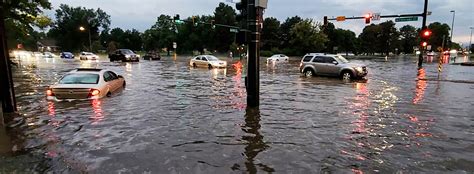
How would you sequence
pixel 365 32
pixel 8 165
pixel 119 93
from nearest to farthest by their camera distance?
pixel 8 165 → pixel 119 93 → pixel 365 32

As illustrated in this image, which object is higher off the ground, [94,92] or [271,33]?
[271,33]

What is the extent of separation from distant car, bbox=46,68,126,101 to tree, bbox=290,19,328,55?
7435cm

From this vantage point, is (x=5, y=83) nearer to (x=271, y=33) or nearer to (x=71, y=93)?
(x=71, y=93)

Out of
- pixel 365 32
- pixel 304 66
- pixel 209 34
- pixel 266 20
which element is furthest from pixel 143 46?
pixel 304 66

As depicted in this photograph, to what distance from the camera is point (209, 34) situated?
103 meters

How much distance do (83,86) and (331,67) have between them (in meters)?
16.0

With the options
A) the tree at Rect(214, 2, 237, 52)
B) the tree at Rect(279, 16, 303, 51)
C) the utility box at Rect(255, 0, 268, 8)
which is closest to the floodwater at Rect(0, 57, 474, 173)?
the utility box at Rect(255, 0, 268, 8)

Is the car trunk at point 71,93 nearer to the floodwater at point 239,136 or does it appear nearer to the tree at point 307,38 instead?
the floodwater at point 239,136

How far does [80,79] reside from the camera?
525 inches

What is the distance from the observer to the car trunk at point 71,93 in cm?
1245

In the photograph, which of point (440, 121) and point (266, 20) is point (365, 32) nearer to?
point (266, 20)

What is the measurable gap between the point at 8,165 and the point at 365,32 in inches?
5185

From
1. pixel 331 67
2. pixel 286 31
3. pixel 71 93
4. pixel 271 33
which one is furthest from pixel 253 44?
pixel 286 31

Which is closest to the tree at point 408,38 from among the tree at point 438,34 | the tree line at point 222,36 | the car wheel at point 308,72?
the tree line at point 222,36
